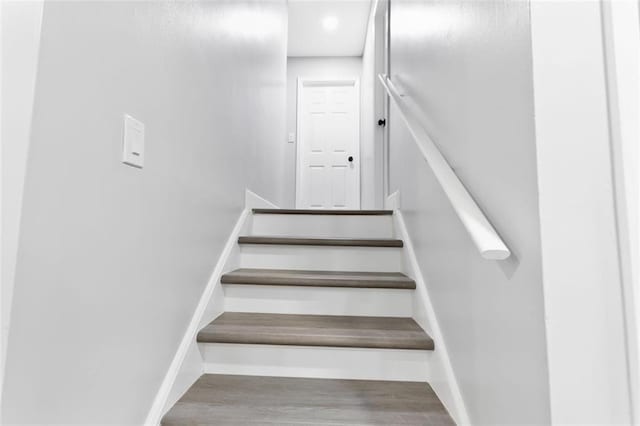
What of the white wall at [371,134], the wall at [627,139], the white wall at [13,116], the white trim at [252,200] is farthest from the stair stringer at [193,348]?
the white wall at [371,134]

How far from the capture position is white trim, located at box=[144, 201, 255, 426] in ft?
3.22

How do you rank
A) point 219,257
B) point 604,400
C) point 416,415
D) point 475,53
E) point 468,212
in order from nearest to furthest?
point 604,400 → point 468,212 → point 475,53 → point 416,415 → point 219,257

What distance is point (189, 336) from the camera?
1.19m

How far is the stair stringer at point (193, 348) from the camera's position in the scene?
1.01 meters

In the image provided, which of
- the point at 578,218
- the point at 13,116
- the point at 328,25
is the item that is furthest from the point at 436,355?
the point at 328,25

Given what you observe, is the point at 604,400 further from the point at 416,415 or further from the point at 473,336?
the point at 416,415

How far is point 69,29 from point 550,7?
36.1 inches

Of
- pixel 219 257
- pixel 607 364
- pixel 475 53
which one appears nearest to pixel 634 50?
pixel 475 53

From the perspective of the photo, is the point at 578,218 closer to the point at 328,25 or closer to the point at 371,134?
the point at 371,134

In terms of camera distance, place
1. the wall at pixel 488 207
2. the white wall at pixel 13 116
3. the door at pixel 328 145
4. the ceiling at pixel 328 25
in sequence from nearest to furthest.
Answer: the white wall at pixel 13 116 → the wall at pixel 488 207 → the ceiling at pixel 328 25 → the door at pixel 328 145

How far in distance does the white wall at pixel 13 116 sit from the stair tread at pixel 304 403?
0.64 meters

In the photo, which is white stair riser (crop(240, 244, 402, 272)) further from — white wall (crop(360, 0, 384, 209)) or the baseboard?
white wall (crop(360, 0, 384, 209))

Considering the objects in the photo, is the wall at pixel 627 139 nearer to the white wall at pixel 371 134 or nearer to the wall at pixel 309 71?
the white wall at pixel 371 134

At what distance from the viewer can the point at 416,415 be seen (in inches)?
40.2
